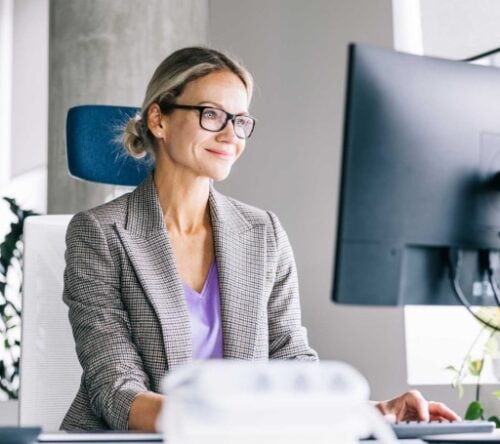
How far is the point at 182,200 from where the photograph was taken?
2.17 m

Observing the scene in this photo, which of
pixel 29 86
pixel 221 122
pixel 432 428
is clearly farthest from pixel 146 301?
pixel 29 86

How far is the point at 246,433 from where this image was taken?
0.77 meters

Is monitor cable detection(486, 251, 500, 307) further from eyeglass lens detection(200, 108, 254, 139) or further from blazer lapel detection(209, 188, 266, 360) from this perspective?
eyeglass lens detection(200, 108, 254, 139)

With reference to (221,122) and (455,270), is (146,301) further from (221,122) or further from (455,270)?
(455,270)

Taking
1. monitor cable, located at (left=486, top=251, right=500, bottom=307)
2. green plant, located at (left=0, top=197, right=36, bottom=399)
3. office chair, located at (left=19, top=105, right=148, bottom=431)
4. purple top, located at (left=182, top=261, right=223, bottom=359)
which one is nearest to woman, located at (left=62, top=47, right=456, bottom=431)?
purple top, located at (left=182, top=261, right=223, bottom=359)

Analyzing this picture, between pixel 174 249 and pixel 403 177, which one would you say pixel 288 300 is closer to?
pixel 174 249

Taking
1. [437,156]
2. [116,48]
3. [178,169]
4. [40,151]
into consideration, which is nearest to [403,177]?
[437,156]

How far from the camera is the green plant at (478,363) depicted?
324cm

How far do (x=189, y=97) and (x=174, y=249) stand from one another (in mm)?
350

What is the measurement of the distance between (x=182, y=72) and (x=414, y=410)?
3.21ft

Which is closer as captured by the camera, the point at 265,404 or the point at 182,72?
the point at 265,404

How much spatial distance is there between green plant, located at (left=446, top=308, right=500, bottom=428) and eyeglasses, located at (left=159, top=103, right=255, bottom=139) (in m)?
1.24

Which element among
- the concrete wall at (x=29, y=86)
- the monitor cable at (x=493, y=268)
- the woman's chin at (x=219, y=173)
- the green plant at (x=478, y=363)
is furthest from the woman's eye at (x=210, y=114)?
the concrete wall at (x=29, y=86)

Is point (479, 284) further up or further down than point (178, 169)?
further down
